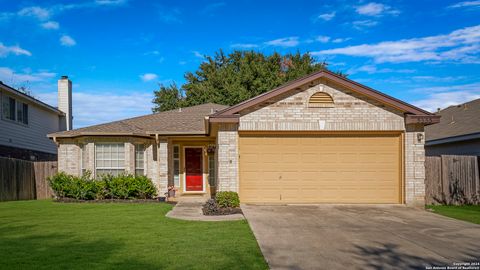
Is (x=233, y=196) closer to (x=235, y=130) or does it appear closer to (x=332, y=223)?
(x=235, y=130)

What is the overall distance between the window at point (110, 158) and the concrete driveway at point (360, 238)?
297 inches

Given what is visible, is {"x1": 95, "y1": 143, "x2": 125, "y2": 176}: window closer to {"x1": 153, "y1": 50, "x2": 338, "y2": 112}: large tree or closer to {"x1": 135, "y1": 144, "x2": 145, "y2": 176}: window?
{"x1": 135, "y1": 144, "x2": 145, "y2": 176}: window

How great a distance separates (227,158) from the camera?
48.4ft

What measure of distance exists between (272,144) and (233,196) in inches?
99.1

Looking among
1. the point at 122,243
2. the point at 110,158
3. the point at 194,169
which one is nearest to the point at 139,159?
the point at 110,158

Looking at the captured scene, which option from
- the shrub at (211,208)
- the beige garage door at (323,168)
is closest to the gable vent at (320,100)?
the beige garage door at (323,168)

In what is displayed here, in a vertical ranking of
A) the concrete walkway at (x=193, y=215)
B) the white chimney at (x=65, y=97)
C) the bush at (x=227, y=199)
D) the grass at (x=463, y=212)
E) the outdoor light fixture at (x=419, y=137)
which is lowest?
the grass at (x=463, y=212)

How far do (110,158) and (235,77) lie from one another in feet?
71.1

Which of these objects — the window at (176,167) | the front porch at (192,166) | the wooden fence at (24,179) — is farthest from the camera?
the window at (176,167)

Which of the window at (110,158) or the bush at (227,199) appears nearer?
the bush at (227,199)

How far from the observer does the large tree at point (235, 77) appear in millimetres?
38250

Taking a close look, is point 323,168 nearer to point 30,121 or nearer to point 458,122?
point 458,122

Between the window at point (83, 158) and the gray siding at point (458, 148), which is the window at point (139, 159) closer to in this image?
the window at point (83, 158)

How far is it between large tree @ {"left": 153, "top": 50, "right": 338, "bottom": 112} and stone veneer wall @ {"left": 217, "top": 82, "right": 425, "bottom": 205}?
72.8 feet
